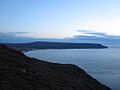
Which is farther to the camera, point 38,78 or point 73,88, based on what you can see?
point 73,88

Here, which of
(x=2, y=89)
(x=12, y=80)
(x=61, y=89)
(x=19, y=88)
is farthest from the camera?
(x=61, y=89)

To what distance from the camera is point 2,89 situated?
16.6 meters

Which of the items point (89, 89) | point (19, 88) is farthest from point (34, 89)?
point (89, 89)

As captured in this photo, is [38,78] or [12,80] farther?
[38,78]

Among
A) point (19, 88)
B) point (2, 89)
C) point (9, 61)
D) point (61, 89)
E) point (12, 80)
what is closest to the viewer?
point (2, 89)

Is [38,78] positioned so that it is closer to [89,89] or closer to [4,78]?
[4,78]

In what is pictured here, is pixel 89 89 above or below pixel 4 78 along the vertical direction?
below

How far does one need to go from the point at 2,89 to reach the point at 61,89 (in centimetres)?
693

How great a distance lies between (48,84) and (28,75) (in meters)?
2.16

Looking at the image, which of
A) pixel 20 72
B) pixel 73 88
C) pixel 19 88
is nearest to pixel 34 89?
pixel 19 88

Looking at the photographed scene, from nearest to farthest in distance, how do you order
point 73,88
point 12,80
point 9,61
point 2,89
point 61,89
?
point 2,89, point 12,80, point 61,89, point 73,88, point 9,61

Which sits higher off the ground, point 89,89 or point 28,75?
point 28,75

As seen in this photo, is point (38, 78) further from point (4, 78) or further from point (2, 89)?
point (2, 89)

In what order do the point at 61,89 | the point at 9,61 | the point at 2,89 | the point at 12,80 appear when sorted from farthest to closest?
the point at 9,61 < the point at 61,89 < the point at 12,80 < the point at 2,89
